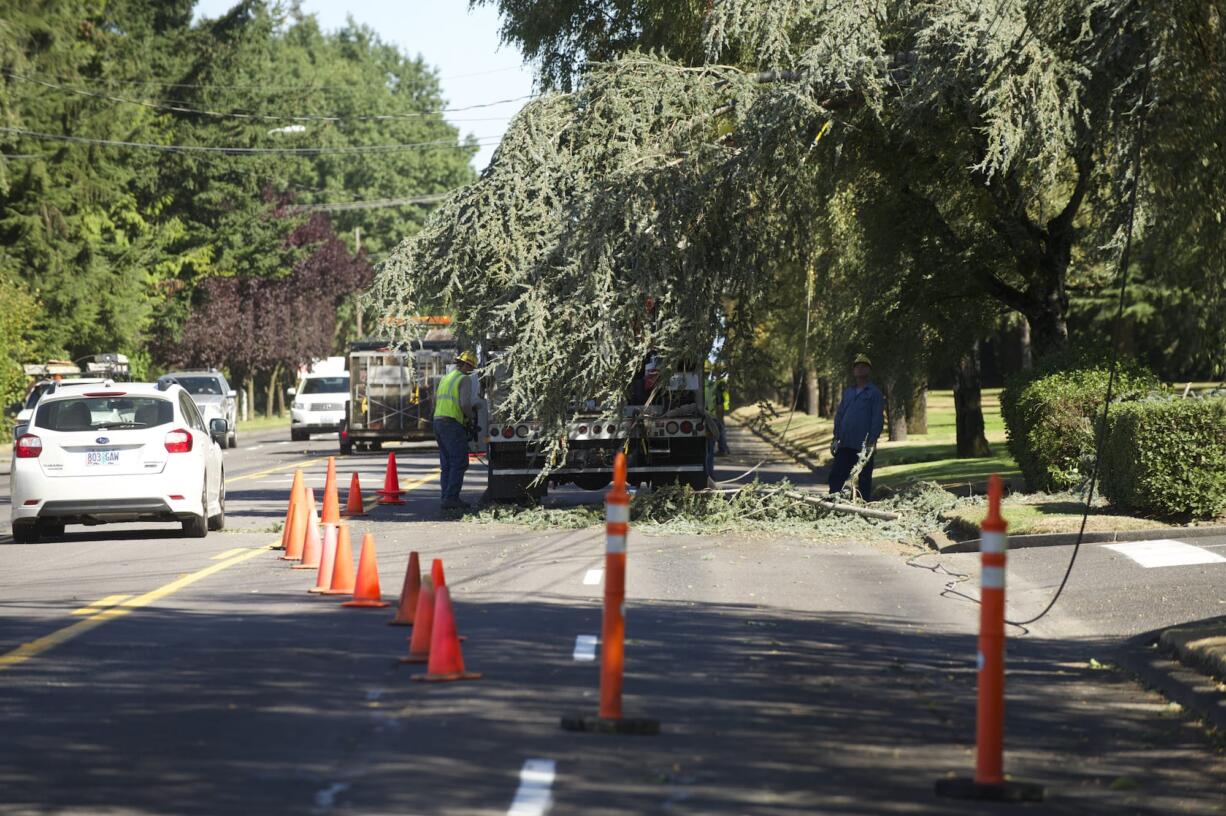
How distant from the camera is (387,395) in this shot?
38594mm

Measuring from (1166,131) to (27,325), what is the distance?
4267 centimetres

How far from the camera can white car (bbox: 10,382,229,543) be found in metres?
18.1

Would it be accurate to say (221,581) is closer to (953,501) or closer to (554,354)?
(554,354)

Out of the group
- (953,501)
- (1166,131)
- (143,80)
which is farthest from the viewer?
(143,80)

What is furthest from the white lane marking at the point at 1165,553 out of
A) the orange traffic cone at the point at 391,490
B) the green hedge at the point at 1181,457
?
the orange traffic cone at the point at 391,490

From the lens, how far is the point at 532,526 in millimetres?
19938

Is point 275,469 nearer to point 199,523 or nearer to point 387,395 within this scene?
point 387,395

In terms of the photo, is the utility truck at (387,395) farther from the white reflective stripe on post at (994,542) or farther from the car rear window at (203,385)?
the white reflective stripe on post at (994,542)

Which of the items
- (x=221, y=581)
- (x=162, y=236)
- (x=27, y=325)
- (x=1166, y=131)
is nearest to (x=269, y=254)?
(x=162, y=236)

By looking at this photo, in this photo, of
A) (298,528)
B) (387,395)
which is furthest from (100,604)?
(387,395)

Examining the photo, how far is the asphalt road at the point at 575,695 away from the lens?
7031 millimetres

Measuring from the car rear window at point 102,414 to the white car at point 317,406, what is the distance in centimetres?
2901

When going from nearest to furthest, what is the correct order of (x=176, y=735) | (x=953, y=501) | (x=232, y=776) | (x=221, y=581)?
(x=232, y=776)
(x=176, y=735)
(x=221, y=581)
(x=953, y=501)

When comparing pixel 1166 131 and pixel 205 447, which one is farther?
pixel 205 447
